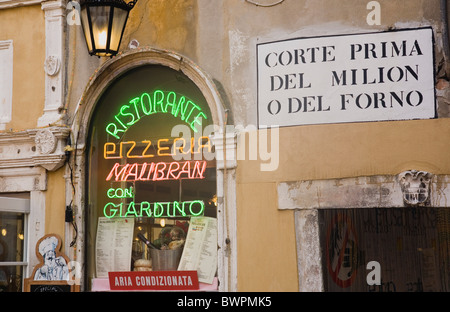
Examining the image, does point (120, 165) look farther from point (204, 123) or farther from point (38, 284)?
point (38, 284)

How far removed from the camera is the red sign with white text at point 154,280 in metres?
7.76

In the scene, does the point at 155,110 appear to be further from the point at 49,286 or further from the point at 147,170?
the point at 49,286

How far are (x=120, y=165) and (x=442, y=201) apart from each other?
12.7ft

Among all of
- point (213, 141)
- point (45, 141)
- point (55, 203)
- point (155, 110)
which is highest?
point (155, 110)

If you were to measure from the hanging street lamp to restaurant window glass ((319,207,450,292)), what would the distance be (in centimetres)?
335

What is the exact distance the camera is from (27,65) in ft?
28.6

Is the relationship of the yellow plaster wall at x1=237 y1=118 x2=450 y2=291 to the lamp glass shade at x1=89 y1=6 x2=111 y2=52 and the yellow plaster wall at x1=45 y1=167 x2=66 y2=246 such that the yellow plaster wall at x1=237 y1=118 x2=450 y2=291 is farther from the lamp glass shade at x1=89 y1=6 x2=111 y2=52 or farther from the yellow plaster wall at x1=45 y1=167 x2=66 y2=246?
the yellow plaster wall at x1=45 y1=167 x2=66 y2=246

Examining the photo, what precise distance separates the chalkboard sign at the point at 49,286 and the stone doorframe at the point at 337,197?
9.17 ft

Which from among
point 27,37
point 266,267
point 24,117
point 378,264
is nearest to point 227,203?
point 266,267

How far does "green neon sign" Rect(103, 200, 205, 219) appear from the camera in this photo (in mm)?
7949

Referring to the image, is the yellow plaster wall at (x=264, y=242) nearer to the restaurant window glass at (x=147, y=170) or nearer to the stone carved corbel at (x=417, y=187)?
the restaurant window glass at (x=147, y=170)

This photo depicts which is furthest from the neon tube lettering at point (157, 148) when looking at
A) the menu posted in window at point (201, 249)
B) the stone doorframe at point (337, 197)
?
the stone doorframe at point (337, 197)

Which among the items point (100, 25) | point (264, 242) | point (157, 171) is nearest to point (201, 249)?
point (264, 242)

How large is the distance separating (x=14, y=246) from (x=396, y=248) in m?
4.82
